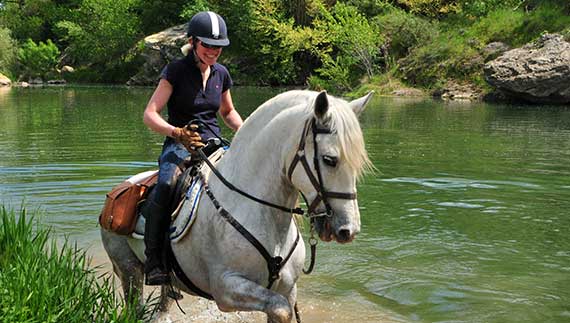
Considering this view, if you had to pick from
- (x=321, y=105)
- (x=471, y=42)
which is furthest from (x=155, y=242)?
(x=471, y=42)

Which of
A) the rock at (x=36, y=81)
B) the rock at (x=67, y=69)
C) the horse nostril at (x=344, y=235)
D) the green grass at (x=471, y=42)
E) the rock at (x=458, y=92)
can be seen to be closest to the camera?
the horse nostril at (x=344, y=235)

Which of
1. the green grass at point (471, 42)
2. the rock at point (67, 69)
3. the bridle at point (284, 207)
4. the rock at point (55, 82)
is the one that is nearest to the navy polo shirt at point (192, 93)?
the bridle at point (284, 207)

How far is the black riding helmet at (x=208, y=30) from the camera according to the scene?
15.3 ft

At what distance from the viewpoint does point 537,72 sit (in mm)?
29766

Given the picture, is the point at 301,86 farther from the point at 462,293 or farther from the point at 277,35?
the point at 462,293

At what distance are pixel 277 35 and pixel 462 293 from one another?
1772 inches

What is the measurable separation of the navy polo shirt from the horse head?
1313 mm

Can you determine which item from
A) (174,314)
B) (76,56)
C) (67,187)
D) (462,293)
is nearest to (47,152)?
(67,187)

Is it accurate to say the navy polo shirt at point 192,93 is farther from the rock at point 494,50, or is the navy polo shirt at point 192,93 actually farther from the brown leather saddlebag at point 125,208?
the rock at point 494,50

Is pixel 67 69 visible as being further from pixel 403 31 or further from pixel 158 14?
pixel 403 31

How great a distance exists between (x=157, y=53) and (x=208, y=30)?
5494 centimetres

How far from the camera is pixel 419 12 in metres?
47.3

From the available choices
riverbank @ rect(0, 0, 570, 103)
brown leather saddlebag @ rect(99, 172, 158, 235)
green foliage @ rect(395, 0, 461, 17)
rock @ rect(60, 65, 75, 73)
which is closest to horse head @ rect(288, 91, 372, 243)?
brown leather saddlebag @ rect(99, 172, 158, 235)

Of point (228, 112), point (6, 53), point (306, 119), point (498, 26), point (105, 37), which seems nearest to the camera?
point (306, 119)
